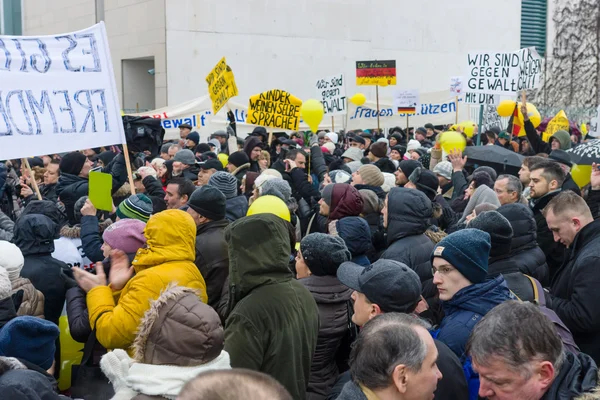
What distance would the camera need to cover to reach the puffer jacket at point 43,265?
468cm

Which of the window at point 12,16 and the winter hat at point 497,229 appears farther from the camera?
the window at point 12,16

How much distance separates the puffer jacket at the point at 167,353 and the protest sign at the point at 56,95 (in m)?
3.85

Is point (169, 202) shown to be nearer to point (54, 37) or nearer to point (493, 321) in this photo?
point (54, 37)

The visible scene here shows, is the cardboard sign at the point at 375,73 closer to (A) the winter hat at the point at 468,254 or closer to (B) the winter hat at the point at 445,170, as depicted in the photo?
(B) the winter hat at the point at 445,170

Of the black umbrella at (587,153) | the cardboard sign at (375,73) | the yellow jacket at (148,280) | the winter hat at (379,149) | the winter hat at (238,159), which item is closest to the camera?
the yellow jacket at (148,280)

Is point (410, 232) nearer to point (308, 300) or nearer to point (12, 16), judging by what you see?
point (308, 300)

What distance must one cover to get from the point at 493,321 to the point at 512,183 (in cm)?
374

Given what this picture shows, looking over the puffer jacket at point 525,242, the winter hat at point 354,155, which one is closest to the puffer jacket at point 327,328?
the puffer jacket at point 525,242

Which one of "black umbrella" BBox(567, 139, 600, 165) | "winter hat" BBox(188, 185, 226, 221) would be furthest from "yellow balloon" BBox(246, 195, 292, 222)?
"black umbrella" BBox(567, 139, 600, 165)

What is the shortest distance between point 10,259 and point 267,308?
163 cm

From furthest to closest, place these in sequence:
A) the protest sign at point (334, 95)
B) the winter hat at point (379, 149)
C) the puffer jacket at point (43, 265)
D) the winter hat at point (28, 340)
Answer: the protest sign at point (334, 95) → the winter hat at point (379, 149) → the puffer jacket at point (43, 265) → the winter hat at point (28, 340)

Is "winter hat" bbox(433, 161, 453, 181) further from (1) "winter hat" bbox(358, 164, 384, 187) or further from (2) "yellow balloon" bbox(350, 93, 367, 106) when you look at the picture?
(2) "yellow balloon" bbox(350, 93, 367, 106)

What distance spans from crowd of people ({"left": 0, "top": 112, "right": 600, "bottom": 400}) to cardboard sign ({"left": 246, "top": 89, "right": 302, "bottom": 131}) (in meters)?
5.63

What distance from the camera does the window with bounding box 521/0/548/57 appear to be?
3371 cm
